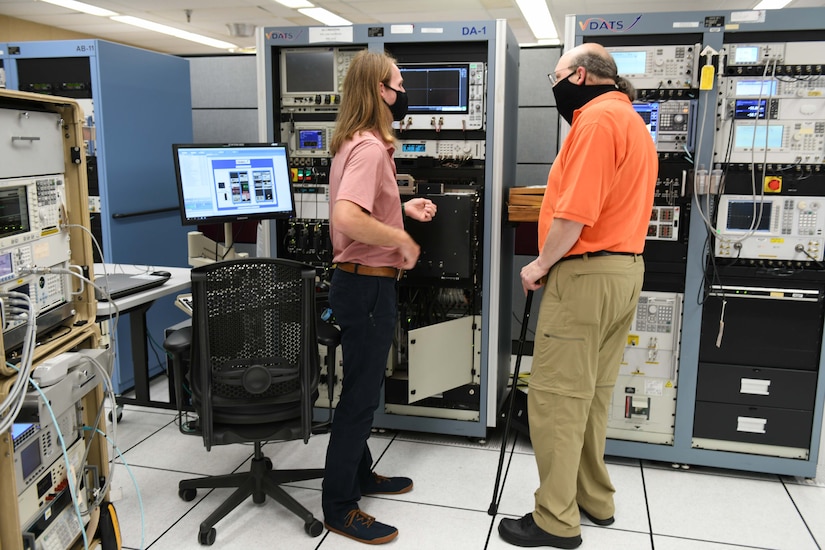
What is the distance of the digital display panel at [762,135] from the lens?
2451mm

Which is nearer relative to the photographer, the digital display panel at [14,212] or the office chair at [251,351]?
the digital display panel at [14,212]

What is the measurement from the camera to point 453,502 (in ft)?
7.83

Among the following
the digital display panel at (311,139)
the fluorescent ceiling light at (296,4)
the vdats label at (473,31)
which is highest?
the fluorescent ceiling light at (296,4)

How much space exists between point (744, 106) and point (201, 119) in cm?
295

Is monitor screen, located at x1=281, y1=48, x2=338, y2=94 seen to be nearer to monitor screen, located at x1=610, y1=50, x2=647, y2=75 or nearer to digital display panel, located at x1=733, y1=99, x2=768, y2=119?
monitor screen, located at x1=610, y1=50, x2=647, y2=75

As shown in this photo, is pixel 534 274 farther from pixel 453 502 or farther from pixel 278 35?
pixel 278 35

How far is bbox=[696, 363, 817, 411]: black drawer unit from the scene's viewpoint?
2.54 m

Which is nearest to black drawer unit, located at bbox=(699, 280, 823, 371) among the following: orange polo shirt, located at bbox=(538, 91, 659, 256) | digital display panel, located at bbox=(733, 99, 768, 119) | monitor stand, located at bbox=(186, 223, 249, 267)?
digital display panel, located at bbox=(733, 99, 768, 119)

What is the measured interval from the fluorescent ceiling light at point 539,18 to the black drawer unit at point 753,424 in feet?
18.5

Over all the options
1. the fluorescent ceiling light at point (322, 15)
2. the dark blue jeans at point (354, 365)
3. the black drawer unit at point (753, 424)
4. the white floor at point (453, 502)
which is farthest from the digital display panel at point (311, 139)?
the fluorescent ceiling light at point (322, 15)

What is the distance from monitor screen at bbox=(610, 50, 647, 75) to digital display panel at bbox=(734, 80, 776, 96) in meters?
0.35

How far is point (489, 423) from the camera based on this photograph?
9.40 feet

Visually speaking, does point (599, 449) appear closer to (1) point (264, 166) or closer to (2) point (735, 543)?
(2) point (735, 543)

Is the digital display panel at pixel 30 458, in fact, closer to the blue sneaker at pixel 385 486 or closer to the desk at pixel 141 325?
the desk at pixel 141 325
